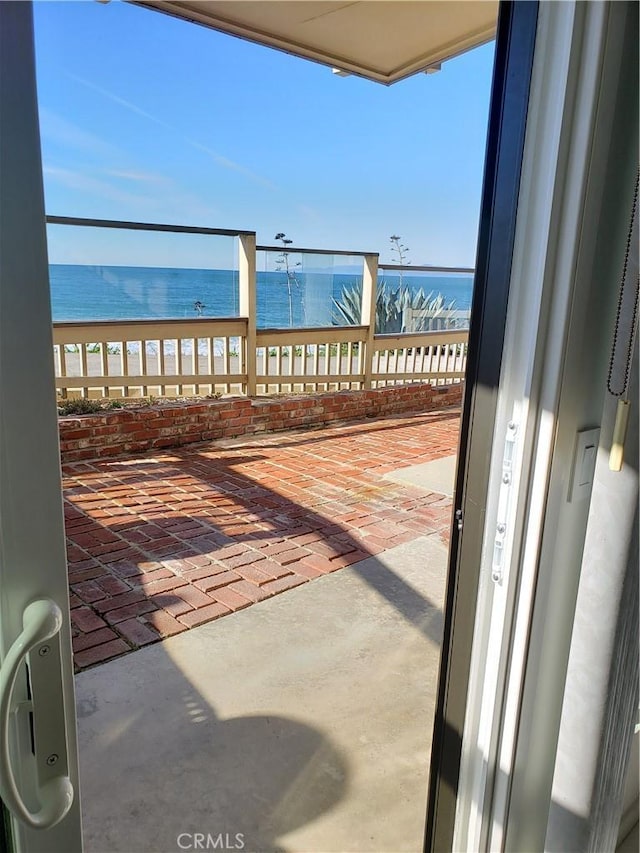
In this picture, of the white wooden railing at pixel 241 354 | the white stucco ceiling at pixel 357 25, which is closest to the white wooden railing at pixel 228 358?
the white wooden railing at pixel 241 354

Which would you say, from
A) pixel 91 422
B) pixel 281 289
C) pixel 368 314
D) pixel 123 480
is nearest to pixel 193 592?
pixel 123 480

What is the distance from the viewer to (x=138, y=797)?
5.51 ft

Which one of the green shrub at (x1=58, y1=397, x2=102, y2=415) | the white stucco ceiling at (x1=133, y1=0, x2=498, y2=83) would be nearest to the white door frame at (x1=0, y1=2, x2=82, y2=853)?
the white stucco ceiling at (x1=133, y1=0, x2=498, y2=83)

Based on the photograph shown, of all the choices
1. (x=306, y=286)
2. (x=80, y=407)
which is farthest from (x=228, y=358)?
(x=306, y=286)

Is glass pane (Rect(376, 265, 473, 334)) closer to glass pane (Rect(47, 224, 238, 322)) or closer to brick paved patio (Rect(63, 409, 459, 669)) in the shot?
glass pane (Rect(47, 224, 238, 322))

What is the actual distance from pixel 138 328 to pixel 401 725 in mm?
3673

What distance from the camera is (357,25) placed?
280 cm

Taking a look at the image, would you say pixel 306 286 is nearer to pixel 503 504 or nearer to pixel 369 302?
pixel 369 302

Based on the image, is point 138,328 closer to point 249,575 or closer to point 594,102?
point 249,575

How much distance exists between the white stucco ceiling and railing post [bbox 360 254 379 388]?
2655 millimetres

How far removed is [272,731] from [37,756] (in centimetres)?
152

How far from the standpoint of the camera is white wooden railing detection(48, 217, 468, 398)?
4598 millimetres

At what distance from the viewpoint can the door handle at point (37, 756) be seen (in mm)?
525

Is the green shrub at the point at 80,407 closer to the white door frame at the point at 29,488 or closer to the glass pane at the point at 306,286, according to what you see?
the glass pane at the point at 306,286
